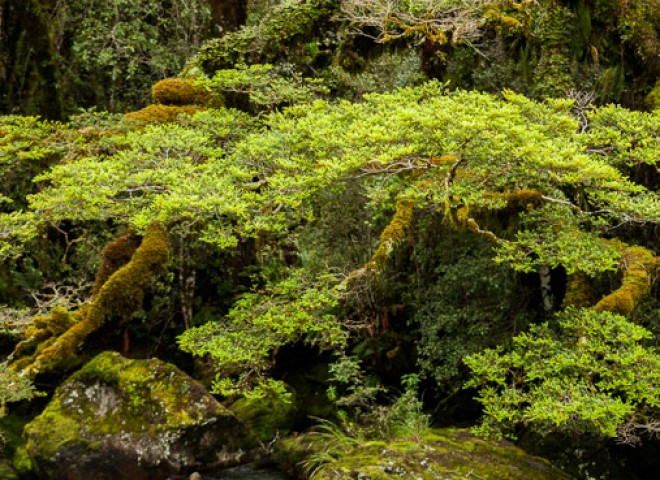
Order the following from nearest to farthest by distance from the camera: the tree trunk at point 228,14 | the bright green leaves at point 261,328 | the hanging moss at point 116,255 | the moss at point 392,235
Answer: the bright green leaves at point 261,328 < the moss at point 392,235 < the hanging moss at point 116,255 < the tree trunk at point 228,14

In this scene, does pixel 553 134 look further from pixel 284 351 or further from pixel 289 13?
pixel 289 13

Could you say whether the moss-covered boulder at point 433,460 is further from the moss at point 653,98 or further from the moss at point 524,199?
the moss at point 653,98

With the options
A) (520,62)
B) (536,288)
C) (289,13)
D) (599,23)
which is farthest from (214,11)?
(536,288)

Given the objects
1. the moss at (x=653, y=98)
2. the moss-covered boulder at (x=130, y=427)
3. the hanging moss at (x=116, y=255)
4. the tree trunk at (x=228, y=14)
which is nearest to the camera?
the moss-covered boulder at (x=130, y=427)

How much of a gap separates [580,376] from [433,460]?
1716 millimetres

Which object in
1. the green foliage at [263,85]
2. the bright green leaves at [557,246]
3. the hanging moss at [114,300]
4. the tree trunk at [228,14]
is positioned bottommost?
the hanging moss at [114,300]

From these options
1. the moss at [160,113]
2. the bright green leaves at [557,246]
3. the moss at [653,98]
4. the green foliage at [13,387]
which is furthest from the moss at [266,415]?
the moss at [653,98]

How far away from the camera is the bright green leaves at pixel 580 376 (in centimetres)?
610

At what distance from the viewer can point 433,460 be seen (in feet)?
23.4

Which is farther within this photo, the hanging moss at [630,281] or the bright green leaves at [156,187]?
the bright green leaves at [156,187]

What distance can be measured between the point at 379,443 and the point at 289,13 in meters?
8.49

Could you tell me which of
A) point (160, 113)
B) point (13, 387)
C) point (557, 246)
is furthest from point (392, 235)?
point (160, 113)

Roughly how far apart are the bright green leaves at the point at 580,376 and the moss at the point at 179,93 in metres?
7.55

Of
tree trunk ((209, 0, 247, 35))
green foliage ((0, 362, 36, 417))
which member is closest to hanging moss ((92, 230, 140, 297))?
green foliage ((0, 362, 36, 417))
